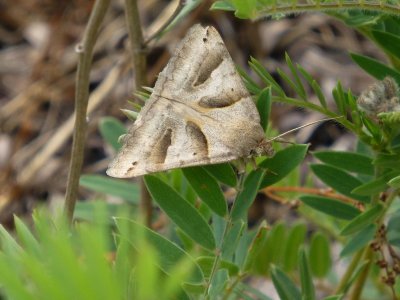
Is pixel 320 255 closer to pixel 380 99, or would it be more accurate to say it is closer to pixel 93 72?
pixel 380 99

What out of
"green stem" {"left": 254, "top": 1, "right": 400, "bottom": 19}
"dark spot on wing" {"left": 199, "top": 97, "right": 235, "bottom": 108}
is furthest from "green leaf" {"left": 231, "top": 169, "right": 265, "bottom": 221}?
"green stem" {"left": 254, "top": 1, "right": 400, "bottom": 19}

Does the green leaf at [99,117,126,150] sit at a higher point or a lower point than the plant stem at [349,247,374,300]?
higher

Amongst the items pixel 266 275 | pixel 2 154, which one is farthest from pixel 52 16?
pixel 266 275

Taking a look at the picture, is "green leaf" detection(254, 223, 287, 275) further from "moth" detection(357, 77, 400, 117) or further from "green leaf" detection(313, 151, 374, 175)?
"moth" detection(357, 77, 400, 117)

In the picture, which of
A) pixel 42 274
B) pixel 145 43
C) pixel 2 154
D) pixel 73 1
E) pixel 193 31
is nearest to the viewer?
pixel 42 274

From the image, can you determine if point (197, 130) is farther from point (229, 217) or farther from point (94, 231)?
point (94, 231)

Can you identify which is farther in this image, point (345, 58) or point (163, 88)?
point (345, 58)
